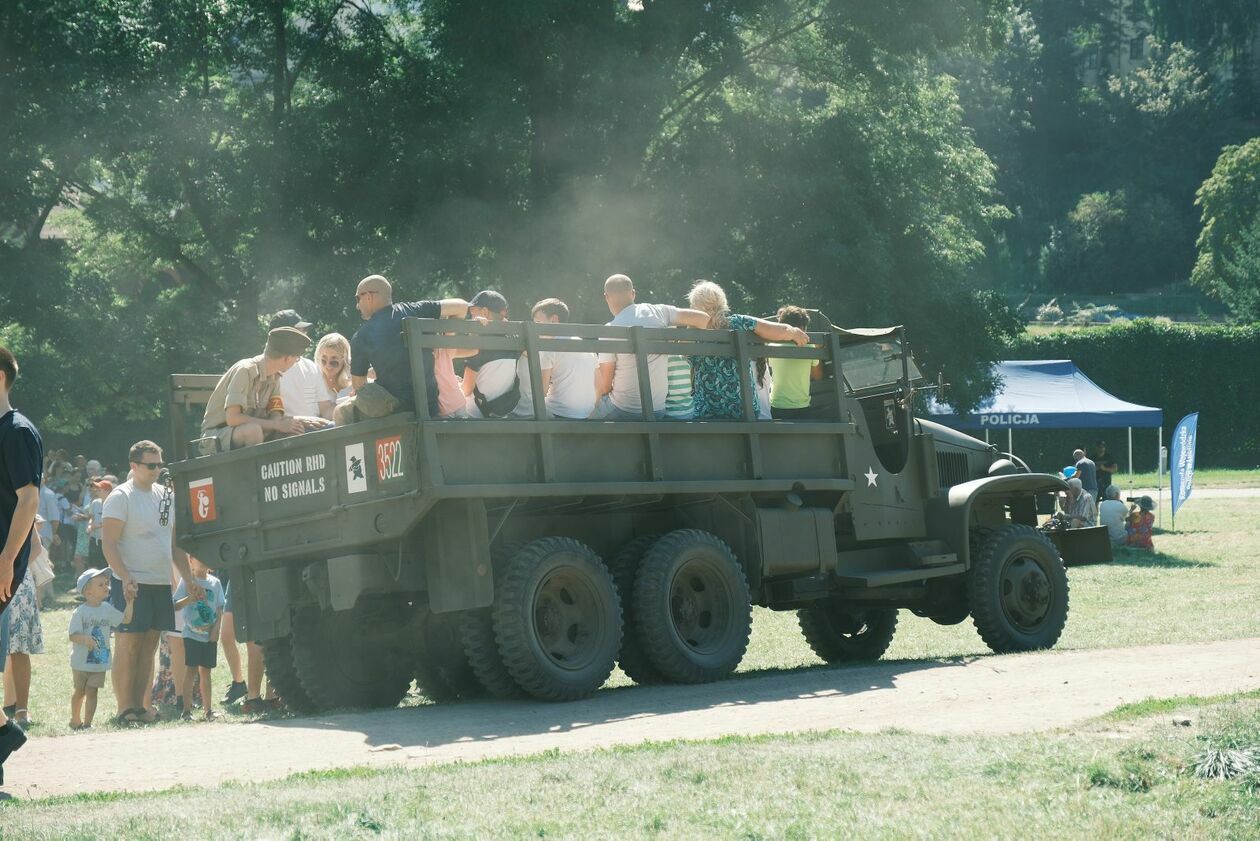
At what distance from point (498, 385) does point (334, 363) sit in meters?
1.38

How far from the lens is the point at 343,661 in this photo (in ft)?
34.3

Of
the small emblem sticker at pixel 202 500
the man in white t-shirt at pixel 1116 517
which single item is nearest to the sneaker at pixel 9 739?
the small emblem sticker at pixel 202 500

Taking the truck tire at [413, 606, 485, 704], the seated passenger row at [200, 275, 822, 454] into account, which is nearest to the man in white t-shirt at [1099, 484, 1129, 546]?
the seated passenger row at [200, 275, 822, 454]

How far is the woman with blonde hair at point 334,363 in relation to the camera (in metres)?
10.9

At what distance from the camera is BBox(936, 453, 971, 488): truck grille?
13102mm

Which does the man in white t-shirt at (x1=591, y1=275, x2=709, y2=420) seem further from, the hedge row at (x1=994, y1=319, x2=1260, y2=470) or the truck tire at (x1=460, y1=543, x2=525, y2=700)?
the hedge row at (x1=994, y1=319, x2=1260, y2=470)

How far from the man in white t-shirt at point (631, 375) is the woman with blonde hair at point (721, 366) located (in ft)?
0.84

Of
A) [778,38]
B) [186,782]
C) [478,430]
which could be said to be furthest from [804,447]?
[778,38]

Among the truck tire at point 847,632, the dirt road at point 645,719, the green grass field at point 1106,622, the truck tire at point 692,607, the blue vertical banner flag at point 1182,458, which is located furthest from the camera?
the blue vertical banner flag at point 1182,458

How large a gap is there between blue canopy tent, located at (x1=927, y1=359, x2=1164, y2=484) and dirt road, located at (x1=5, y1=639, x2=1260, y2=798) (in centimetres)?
1995

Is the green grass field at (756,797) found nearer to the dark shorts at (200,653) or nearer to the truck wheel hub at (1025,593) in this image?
the dark shorts at (200,653)

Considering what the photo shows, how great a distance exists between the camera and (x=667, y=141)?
27641 mm

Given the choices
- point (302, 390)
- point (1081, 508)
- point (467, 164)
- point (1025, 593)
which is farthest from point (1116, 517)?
point (302, 390)

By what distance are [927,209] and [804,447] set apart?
707 inches
